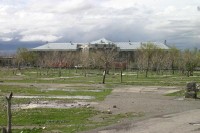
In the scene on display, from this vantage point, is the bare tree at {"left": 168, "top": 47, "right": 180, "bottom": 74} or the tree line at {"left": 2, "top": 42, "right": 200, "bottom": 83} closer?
the tree line at {"left": 2, "top": 42, "right": 200, "bottom": 83}

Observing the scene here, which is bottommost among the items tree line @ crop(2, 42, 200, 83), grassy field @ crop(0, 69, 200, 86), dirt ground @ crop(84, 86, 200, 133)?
dirt ground @ crop(84, 86, 200, 133)

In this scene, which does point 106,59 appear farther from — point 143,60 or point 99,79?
point 143,60

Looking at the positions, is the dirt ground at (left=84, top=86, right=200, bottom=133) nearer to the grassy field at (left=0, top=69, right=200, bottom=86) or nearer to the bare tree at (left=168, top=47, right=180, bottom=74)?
the grassy field at (left=0, top=69, right=200, bottom=86)

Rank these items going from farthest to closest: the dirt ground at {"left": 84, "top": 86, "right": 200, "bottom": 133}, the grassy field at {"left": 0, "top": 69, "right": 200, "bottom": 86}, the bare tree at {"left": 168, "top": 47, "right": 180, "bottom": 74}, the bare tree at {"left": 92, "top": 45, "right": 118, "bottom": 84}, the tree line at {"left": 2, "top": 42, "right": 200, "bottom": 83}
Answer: the bare tree at {"left": 168, "top": 47, "right": 180, "bottom": 74} → the tree line at {"left": 2, "top": 42, "right": 200, "bottom": 83} → the bare tree at {"left": 92, "top": 45, "right": 118, "bottom": 84} → the grassy field at {"left": 0, "top": 69, "right": 200, "bottom": 86} → the dirt ground at {"left": 84, "top": 86, "right": 200, "bottom": 133}

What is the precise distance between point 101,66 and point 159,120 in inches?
4205

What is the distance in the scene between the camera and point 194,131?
18.5m

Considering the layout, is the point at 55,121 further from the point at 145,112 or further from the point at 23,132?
the point at 145,112

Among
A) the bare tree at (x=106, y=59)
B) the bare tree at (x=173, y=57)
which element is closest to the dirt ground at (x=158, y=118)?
the bare tree at (x=106, y=59)

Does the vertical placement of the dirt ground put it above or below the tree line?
below

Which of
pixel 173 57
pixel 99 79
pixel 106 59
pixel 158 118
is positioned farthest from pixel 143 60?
pixel 158 118

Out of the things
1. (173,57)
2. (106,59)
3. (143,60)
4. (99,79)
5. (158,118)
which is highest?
(173,57)

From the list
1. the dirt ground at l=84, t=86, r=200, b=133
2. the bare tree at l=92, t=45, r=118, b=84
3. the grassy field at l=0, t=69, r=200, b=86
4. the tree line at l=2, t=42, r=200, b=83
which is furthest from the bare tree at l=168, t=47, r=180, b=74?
the dirt ground at l=84, t=86, r=200, b=133

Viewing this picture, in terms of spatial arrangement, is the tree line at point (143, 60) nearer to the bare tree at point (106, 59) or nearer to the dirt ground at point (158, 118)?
the bare tree at point (106, 59)

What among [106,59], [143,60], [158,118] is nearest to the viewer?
[158,118]
